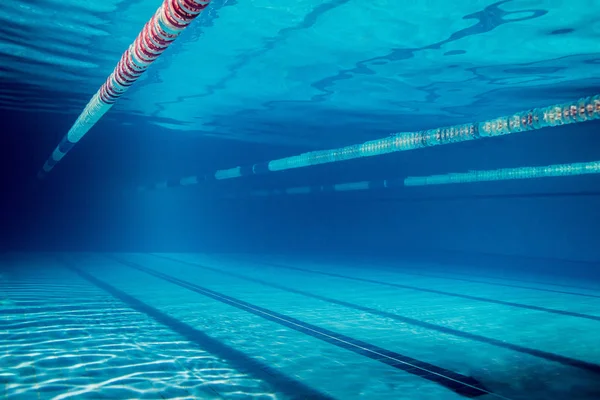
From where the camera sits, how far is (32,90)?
7.11 metres

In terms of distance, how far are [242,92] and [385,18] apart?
3150 mm

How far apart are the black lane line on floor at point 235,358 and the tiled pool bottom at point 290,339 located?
0.04 feet

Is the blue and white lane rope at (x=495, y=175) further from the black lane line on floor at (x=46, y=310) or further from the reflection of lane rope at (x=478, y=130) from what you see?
the black lane line on floor at (x=46, y=310)

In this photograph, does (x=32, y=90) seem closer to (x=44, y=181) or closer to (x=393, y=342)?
(x=393, y=342)

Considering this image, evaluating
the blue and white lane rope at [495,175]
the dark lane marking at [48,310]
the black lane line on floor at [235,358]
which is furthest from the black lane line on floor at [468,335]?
the blue and white lane rope at [495,175]

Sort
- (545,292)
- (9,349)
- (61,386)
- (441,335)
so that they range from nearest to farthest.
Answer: (61,386)
(9,349)
(441,335)
(545,292)

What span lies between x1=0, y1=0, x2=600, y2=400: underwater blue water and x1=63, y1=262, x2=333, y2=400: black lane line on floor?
25mm

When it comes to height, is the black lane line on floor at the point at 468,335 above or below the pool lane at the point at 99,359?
below

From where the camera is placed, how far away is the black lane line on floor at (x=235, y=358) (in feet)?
9.49

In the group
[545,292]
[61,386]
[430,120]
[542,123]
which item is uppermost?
[430,120]

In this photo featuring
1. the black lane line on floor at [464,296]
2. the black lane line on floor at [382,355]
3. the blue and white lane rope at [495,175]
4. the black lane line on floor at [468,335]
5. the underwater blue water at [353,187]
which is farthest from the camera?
A: the blue and white lane rope at [495,175]

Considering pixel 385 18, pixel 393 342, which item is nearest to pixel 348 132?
pixel 385 18

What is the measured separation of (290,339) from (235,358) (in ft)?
2.42

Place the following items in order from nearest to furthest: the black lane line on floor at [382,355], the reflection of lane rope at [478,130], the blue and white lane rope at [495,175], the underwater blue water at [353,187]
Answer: the black lane line on floor at [382,355]
the underwater blue water at [353,187]
the reflection of lane rope at [478,130]
the blue and white lane rope at [495,175]
